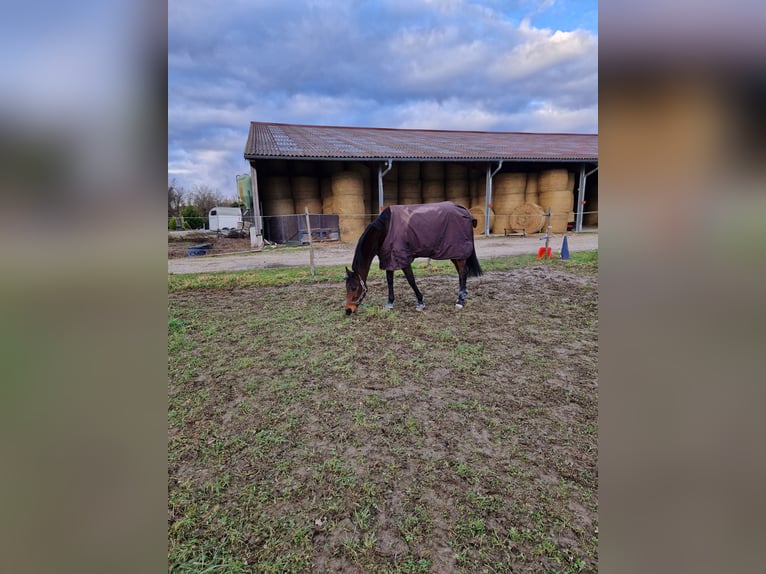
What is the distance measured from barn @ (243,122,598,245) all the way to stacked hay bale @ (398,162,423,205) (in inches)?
2.0

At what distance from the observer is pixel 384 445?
2.33 m

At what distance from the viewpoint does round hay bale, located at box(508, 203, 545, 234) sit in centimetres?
1667

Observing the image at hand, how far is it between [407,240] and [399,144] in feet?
52.0

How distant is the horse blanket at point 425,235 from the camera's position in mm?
4965

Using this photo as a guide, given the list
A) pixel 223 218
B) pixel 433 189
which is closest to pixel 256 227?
pixel 433 189

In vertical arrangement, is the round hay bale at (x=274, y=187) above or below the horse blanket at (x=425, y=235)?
above

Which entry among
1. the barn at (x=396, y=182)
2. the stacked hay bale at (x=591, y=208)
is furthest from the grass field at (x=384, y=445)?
the stacked hay bale at (x=591, y=208)

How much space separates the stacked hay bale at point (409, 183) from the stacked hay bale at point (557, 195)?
20.0 ft

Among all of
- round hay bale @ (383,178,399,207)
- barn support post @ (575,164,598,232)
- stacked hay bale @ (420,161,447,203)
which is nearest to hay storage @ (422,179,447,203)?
stacked hay bale @ (420,161,447,203)

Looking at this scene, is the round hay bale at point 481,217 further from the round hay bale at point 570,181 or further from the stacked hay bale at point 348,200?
the stacked hay bale at point 348,200

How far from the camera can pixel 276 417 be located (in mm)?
2678
